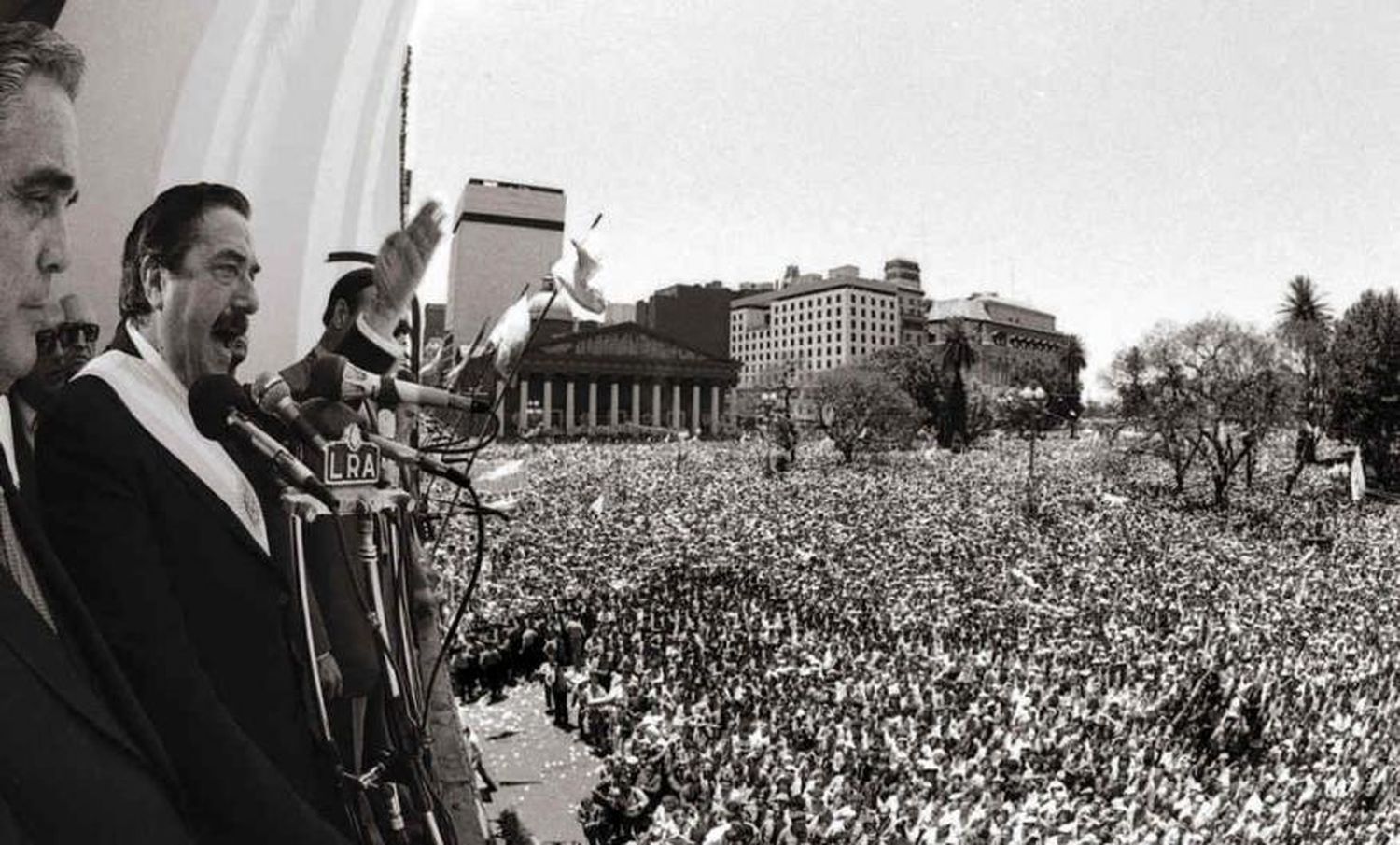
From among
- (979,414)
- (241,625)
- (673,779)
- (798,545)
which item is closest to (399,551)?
(241,625)

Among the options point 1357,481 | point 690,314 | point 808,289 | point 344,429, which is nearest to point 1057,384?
point 808,289

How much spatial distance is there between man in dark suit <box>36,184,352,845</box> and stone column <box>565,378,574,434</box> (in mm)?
5891

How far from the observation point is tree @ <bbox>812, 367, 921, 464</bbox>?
41.9 meters

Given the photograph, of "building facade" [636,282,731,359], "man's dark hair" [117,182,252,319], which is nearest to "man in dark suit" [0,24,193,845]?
"man's dark hair" [117,182,252,319]

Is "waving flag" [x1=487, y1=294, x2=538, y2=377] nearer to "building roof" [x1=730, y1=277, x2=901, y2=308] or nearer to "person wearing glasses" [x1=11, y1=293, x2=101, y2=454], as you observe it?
"person wearing glasses" [x1=11, y1=293, x2=101, y2=454]

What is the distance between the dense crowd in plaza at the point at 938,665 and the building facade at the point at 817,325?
107 feet

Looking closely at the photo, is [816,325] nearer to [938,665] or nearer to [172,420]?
[938,665]

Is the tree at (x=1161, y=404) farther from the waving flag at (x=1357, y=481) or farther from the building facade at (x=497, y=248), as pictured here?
the building facade at (x=497, y=248)

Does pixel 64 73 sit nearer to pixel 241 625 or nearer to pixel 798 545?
pixel 241 625

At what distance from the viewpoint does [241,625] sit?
2.60 metres

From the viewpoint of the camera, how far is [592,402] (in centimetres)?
973

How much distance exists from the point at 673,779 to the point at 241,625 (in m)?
6.30

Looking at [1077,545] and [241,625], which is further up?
[241,625]

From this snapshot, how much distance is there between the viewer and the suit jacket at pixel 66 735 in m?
1.97
